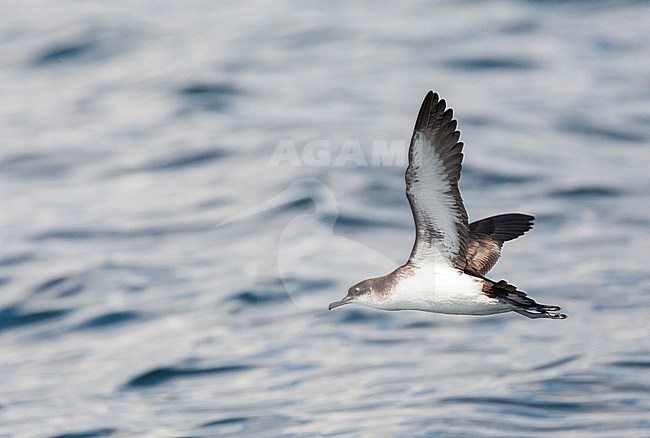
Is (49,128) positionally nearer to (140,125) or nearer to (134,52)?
(140,125)

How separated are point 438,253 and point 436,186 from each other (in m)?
0.59

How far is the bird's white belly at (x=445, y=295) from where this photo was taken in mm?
Result: 7977

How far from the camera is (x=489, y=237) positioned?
9.45 metres

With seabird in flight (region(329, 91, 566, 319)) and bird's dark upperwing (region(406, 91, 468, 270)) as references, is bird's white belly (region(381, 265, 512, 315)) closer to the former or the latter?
seabird in flight (region(329, 91, 566, 319))

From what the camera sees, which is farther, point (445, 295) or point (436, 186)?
point (445, 295)

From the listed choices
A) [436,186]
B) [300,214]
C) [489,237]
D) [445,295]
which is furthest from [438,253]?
[300,214]

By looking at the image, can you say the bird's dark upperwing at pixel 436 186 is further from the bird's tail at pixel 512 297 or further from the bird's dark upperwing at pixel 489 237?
the bird's dark upperwing at pixel 489 237

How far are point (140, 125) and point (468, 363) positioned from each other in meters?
10.2

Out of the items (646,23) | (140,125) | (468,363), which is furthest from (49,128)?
(646,23)

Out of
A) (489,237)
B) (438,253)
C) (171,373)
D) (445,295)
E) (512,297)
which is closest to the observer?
(512,297)

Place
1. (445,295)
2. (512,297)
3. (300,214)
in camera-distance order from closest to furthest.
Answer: (512,297) → (445,295) → (300,214)

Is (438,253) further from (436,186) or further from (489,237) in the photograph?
(489,237)

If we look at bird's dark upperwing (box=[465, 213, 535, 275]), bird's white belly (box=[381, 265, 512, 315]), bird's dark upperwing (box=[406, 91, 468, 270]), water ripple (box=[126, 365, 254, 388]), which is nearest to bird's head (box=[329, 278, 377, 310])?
bird's white belly (box=[381, 265, 512, 315])

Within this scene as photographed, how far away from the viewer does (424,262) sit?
827 cm
